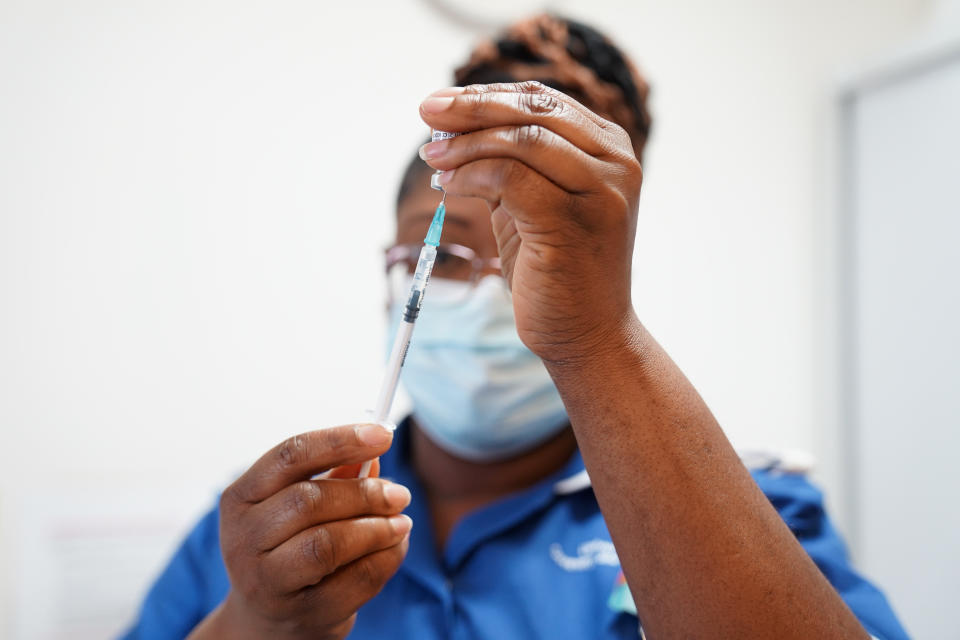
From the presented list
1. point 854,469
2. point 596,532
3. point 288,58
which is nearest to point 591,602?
point 596,532

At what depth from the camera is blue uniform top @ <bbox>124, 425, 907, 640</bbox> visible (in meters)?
0.67

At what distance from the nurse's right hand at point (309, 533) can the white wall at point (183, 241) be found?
62 cm

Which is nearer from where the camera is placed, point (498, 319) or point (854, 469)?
point (498, 319)

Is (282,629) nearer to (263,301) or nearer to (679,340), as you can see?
(263,301)

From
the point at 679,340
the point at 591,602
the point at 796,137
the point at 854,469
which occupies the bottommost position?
the point at 854,469

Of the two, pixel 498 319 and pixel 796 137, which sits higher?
pixel 796 137

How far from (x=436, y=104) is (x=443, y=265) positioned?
0.41 metres

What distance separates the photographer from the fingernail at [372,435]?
19.8 inches

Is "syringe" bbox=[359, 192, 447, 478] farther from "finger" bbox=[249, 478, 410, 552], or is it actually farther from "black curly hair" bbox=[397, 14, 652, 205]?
"black curly hair" bbox=[397, 14, 652, 205]

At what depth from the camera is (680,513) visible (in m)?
0.44

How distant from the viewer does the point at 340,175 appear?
3.89 ft

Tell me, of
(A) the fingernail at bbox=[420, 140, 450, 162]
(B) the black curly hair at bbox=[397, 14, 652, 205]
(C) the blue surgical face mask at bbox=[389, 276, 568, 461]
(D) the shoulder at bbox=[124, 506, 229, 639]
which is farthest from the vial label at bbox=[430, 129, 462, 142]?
(D) the shoulder at bbox=[124, 506, 229, 639]

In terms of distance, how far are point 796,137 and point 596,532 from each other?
124cm

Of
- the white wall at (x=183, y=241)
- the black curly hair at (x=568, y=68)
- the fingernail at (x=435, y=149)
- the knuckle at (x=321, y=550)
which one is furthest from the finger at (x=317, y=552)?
the white wall at (x=183, y=241)
